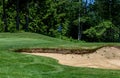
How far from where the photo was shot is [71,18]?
214ft

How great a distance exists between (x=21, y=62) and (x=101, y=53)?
15.5 feet

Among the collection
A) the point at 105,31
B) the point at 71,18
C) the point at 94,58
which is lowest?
the point at 105,31

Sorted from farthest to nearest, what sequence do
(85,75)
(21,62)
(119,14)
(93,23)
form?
(93,23) → (119,14) → (21,62) → (85,75)

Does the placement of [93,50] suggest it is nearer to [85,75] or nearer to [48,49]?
[48,49]

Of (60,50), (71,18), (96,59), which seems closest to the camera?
(96,59)

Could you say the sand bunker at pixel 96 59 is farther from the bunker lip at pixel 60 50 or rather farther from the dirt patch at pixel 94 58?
the bunker lip at pixel 60 50

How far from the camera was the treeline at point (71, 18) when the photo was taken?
5603 cm

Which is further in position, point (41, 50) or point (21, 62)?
point (41, 50)

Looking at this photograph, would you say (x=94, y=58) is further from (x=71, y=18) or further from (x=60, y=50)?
(x=71, y=18)

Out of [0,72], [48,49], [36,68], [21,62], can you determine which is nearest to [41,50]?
[48,49]

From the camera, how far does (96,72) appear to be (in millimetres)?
11656

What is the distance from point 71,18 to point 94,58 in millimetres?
49392

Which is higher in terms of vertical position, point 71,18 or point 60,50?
point 60,50

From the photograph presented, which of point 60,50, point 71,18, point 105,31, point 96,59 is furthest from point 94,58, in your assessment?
point 71,18
